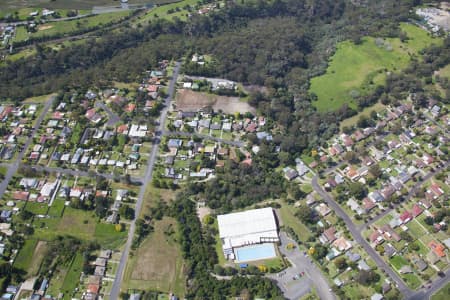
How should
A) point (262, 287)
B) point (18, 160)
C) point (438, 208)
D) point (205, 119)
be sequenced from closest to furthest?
point (262, 287) < point (438, 208) < point (18, 160) < point (205, 119)

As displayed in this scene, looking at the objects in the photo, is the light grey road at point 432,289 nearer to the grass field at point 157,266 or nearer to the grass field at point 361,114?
the grass field at point 361,114

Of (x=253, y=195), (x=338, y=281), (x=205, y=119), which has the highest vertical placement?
(x=205, y=119)

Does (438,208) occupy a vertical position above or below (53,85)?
below

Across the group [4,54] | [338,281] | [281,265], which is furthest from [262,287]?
[4,54]

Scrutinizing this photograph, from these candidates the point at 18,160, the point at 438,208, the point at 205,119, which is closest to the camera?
the point at 438,208

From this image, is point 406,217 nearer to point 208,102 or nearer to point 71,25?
point 208,102

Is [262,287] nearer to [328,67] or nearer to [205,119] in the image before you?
[205,119]

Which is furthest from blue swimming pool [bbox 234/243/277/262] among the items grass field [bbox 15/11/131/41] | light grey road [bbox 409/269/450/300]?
grass field [bbox 15/11/131/41]
